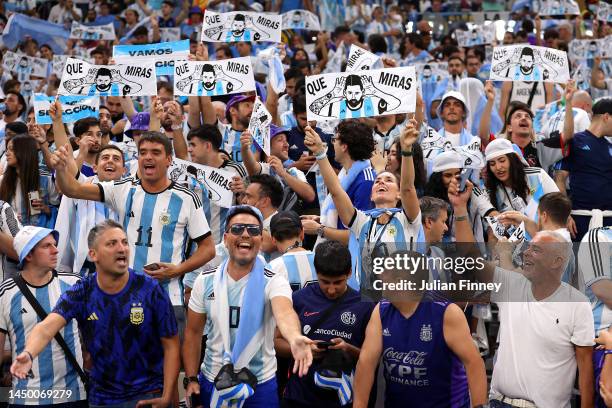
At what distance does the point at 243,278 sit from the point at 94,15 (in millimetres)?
13565

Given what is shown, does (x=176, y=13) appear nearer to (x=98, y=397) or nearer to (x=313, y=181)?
(x=313, y=181)

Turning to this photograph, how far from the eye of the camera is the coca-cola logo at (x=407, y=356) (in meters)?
6.07

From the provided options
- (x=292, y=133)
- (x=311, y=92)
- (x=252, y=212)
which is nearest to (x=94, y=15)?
(x=292, y=133)

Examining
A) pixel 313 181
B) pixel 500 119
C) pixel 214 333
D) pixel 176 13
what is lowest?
pixel 214 333

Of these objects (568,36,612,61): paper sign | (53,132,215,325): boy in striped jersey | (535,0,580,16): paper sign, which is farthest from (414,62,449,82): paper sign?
(53,132,215,325): boy in striped jersey

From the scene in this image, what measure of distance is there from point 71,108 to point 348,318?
16.3 ft

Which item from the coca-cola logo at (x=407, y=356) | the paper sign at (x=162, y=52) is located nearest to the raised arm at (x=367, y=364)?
the coca-cola logo at (x=407, y=356)

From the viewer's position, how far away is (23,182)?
29.2ft

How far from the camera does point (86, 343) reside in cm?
644

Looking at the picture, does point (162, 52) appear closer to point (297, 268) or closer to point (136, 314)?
point (297, 268)

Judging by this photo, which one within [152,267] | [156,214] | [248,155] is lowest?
[152,267]

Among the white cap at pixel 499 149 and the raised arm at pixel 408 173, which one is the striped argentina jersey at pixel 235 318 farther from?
the white cap at pixel 499 149

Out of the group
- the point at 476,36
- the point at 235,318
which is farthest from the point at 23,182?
the point at 476,36

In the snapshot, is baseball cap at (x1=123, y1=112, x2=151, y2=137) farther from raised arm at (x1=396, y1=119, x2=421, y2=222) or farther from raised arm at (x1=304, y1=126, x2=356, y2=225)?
raised arm at (x1=396, y1=119, x2=421, y2=222)
